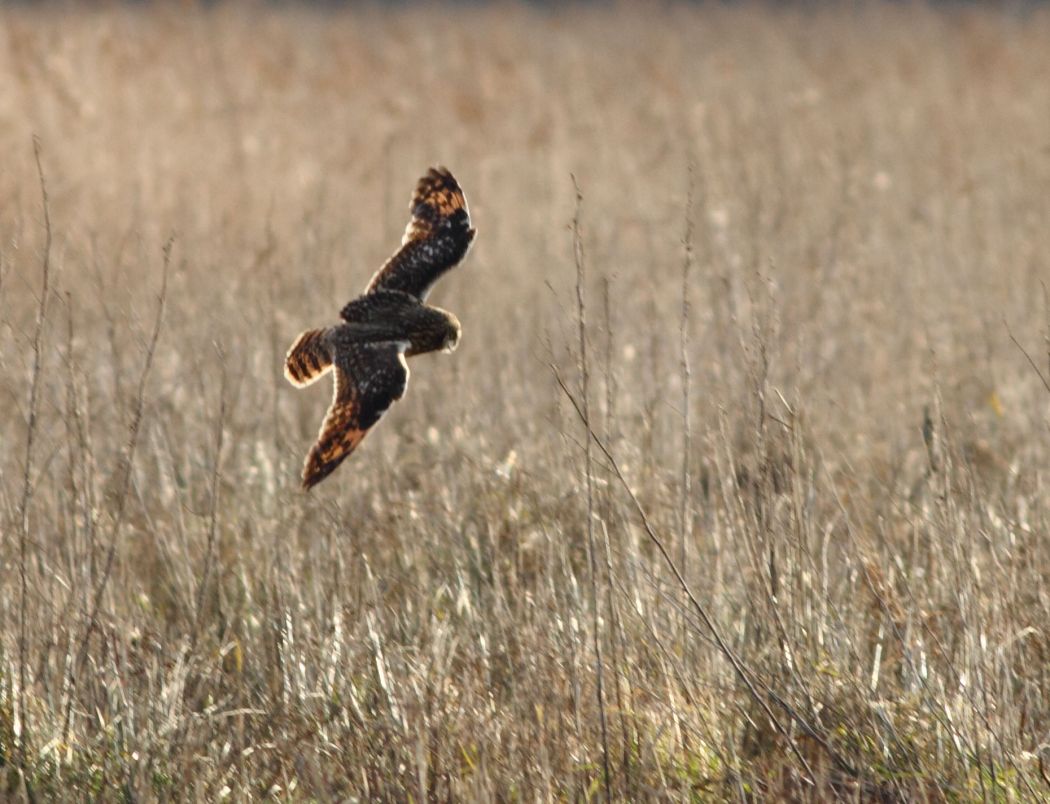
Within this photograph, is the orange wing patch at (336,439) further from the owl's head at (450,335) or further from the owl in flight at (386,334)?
the owl's head at (450,335)

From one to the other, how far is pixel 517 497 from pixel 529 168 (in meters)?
5.00

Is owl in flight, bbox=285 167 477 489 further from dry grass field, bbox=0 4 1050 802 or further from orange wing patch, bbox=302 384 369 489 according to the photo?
dry grass field, bbox=0 4 1050 802

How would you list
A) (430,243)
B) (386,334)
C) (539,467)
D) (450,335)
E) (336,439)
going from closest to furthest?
1. (336,439)
2. (386,334)
3. (450,335)
4. (430,243)
5. (539,467)

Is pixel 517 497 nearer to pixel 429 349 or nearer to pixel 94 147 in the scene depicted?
pixel 429 349

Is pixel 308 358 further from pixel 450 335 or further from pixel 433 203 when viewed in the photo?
pixel 433 203

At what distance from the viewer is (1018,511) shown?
4273 mm

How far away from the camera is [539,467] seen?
4.55 m

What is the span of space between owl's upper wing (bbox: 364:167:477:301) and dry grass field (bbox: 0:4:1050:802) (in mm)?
408

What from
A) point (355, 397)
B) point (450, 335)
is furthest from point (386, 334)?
point (355, 397)

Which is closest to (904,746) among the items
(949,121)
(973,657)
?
(973,657)

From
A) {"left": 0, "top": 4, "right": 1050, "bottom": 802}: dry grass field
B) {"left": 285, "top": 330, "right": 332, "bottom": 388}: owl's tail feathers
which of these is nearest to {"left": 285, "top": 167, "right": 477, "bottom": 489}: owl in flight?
{"left": 285, "top": 330, "right": 332, "bottom": 388}: owl's tail feathers

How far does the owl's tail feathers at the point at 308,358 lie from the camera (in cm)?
350

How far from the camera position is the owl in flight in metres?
3.17

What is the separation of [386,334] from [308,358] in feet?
0.62
